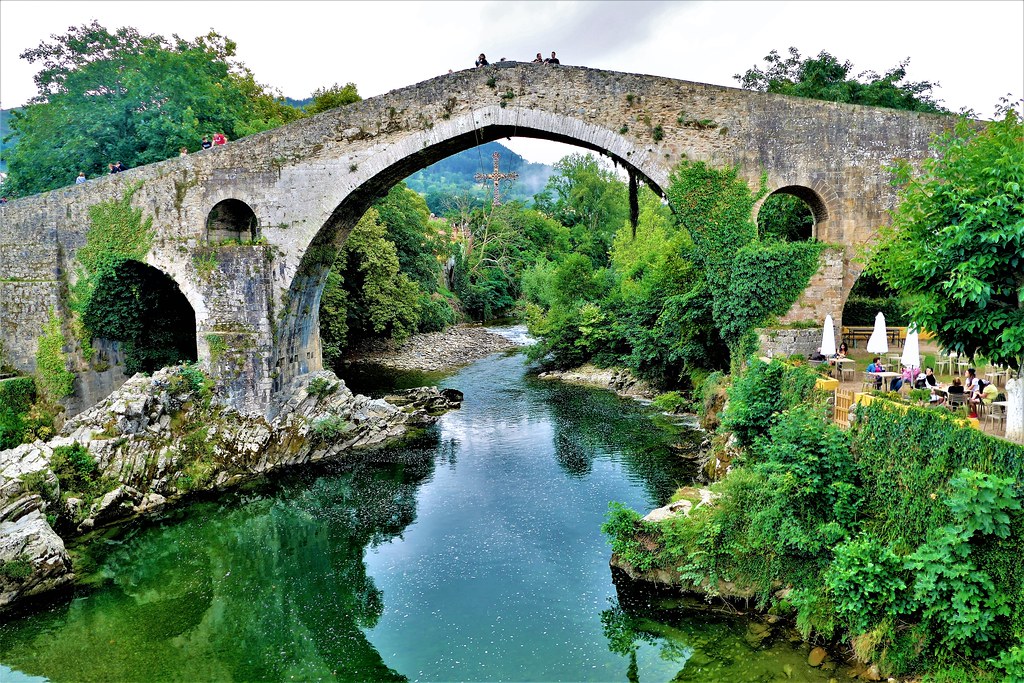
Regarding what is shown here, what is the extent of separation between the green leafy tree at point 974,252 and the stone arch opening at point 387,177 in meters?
6.04

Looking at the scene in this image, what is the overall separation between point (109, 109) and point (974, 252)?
764 inches

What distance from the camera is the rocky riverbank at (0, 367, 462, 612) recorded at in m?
8.93

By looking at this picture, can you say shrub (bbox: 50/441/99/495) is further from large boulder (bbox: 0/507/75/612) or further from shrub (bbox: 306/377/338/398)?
shrub (bbox: 306/377/338/398)

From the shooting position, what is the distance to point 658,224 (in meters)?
22.4

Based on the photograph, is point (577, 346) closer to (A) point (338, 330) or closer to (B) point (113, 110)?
(A) point (338, 330)

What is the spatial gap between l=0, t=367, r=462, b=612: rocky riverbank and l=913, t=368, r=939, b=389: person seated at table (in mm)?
10240

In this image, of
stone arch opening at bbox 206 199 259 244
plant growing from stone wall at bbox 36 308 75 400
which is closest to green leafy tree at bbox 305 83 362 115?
stone arch opening at bbox 206 199 259 244

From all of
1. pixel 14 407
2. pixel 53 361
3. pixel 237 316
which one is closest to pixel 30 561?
pixel 237 316

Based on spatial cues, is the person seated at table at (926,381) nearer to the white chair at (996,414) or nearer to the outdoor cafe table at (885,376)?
the outdoor cafe table at (885,376)

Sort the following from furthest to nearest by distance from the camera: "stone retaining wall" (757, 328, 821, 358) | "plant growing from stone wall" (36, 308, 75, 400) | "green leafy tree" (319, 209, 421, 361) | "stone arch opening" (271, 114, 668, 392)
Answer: "green leafy tree" (319, 209, 421, 361)
"plant growing from stone wall" (36, 308, 75, 400)
"stone arch opening" (271, 114, 668, 392)
"stone retaining wall" (757, 328, 821, 358)

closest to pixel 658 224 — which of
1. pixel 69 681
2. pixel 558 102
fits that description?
pixel 558 102

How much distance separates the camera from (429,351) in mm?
25141

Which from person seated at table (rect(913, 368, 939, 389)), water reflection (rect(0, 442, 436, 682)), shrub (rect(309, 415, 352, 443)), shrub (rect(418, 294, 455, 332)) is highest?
shrub (rect(418, 294, 455, 332))

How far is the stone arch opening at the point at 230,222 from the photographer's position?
1411cm
